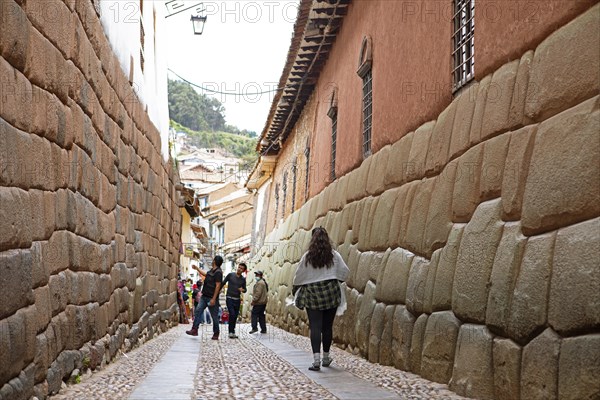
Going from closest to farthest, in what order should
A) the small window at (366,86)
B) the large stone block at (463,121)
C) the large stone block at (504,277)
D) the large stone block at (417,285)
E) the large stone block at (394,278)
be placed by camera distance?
1. the large stone block at (504,277)
2. the large stone block at (463,121)
3. the large stone block at (417,285)
4. the large stone block at (394,278)
5. the small window at (366,86)

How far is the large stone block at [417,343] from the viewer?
643 cm

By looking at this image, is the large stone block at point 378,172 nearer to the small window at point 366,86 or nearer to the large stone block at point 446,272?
the small window at point 366,86

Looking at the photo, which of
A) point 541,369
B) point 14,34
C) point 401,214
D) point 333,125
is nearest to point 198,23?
point 333,125

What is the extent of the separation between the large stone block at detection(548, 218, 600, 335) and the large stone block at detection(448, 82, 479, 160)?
2.09m

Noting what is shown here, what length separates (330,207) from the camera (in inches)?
486

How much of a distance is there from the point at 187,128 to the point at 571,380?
8986cm

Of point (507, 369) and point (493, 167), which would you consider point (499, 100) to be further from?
point (507, 369)

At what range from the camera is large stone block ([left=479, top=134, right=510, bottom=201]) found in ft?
17.0

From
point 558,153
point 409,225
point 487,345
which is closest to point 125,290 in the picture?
point 409,225

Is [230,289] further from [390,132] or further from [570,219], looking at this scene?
[570,219]

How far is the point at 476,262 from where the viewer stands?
17.5 feet

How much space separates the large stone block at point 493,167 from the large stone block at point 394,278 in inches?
73.1

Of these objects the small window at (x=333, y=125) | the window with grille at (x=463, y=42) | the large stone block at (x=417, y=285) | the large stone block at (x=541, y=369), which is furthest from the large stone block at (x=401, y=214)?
the small window at (x=333, y=125)

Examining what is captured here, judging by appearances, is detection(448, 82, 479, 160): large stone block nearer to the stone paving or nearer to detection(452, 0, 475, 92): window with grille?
detection(452, 0, 475, 92): window with grille
